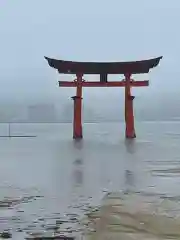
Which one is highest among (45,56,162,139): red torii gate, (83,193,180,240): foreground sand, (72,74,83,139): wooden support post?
(45,56,162,139): red torii gate

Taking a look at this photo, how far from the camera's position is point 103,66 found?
119 feet

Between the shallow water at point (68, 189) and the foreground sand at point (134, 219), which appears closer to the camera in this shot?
the foreground sand at point (134, 219)

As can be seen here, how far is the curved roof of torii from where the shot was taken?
36.3 metres

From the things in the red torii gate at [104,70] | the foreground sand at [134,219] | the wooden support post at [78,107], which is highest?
the red torii gate at [104,70]

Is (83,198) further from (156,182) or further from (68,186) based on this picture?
(156,182)

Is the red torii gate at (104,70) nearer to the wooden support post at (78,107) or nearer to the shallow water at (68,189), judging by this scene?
the wooden support post at (78,107)

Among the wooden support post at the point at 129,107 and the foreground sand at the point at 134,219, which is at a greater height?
the foreground sand at the point at 134,219

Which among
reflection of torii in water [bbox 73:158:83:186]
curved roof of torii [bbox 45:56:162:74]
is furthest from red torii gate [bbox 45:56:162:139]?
reflection of torii in water [bbox 73:158:83:186]

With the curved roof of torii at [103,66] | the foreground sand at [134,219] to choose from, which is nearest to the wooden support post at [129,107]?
the curved roof of torii at [103,66]

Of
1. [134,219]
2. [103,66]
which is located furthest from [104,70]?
[134,219]

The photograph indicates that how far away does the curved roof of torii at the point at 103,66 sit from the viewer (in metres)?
36.3

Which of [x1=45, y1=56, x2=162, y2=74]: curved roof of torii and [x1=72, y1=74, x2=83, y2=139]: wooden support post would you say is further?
[x1=72, y1=74, x2=83, y2=139]: wooden support post

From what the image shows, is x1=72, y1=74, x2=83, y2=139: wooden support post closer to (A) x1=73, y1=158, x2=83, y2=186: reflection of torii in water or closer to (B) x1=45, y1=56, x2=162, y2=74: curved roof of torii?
(B) x1=45, y1=56, x2=162, y2=74: curved roof of torii

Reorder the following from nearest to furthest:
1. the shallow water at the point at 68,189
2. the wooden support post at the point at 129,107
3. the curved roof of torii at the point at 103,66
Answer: the shallow water at the point at 68,189 < the curved roof of torii at the point at 103,66 < the wooden support post at the point at 129,107
